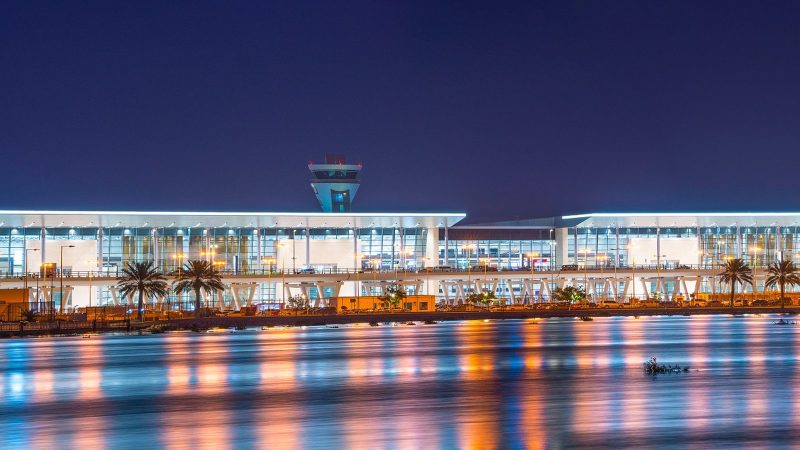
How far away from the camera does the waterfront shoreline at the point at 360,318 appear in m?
85.5

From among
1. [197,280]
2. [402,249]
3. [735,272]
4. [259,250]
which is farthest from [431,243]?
[197,280]

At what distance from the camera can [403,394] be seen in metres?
38.1

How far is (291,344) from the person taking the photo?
66750 mm

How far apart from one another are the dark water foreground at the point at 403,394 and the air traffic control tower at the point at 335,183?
412 ft

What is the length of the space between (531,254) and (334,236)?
85.0ft

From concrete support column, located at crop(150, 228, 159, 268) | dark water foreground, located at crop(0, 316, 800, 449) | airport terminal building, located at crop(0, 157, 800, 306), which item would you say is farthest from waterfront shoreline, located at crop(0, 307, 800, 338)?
concrete support column, located at crop(150, 228, 159, 268)

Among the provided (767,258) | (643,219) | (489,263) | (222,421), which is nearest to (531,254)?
(489,263)

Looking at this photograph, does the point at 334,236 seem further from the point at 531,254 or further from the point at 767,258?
the point at 767,258

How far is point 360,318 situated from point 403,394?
2532 inches

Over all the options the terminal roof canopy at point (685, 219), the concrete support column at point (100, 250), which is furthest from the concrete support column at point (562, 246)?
the concrete support column at point (100, 250)

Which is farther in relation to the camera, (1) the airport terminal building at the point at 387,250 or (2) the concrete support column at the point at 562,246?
(2) the concrete support column at the point at 562,246

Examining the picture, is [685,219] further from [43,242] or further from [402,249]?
[43,242]

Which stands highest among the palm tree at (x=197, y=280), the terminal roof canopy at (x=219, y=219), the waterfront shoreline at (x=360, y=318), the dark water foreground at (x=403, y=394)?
the terminal roof canopy at (x=219, y=219)

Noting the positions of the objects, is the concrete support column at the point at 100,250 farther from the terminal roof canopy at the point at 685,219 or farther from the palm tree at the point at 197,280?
the terminal roof canopy at the point at 685,219
